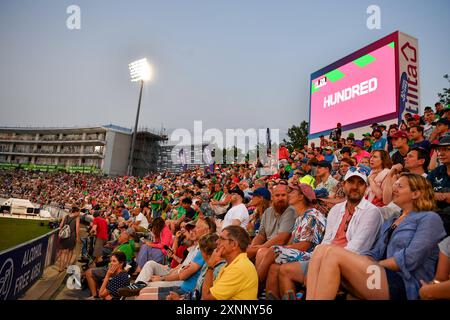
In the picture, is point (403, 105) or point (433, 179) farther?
point (403, 105)

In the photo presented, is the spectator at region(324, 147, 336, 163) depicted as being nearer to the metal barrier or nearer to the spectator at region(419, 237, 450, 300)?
the spectator at region(419, 237, 450, 300)

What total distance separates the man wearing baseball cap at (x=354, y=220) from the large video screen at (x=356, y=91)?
1236 cm

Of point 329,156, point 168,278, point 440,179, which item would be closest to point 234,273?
point 168,278

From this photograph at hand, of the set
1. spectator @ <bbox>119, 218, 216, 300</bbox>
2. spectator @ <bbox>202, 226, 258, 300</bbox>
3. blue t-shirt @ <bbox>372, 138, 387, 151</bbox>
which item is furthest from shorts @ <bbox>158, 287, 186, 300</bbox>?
blue t-shirt @ <bbox>372, 138, 387, 151</bbox>

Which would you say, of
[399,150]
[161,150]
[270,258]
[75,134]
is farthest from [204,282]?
[75,134]

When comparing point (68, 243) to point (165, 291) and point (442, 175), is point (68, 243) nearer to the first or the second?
point (165, 291)

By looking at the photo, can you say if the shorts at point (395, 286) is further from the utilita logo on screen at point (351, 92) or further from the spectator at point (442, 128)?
the utilita logo on screen at point (351, 92)

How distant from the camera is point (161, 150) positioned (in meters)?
76.9

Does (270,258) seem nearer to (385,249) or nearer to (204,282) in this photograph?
(204,282)

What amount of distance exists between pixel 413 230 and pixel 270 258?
4.64ft

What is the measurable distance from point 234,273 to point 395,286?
4.64ft

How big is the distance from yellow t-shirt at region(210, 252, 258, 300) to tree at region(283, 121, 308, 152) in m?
28.3

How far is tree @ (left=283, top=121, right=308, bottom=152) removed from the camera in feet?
101

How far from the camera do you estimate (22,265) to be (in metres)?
7.19
